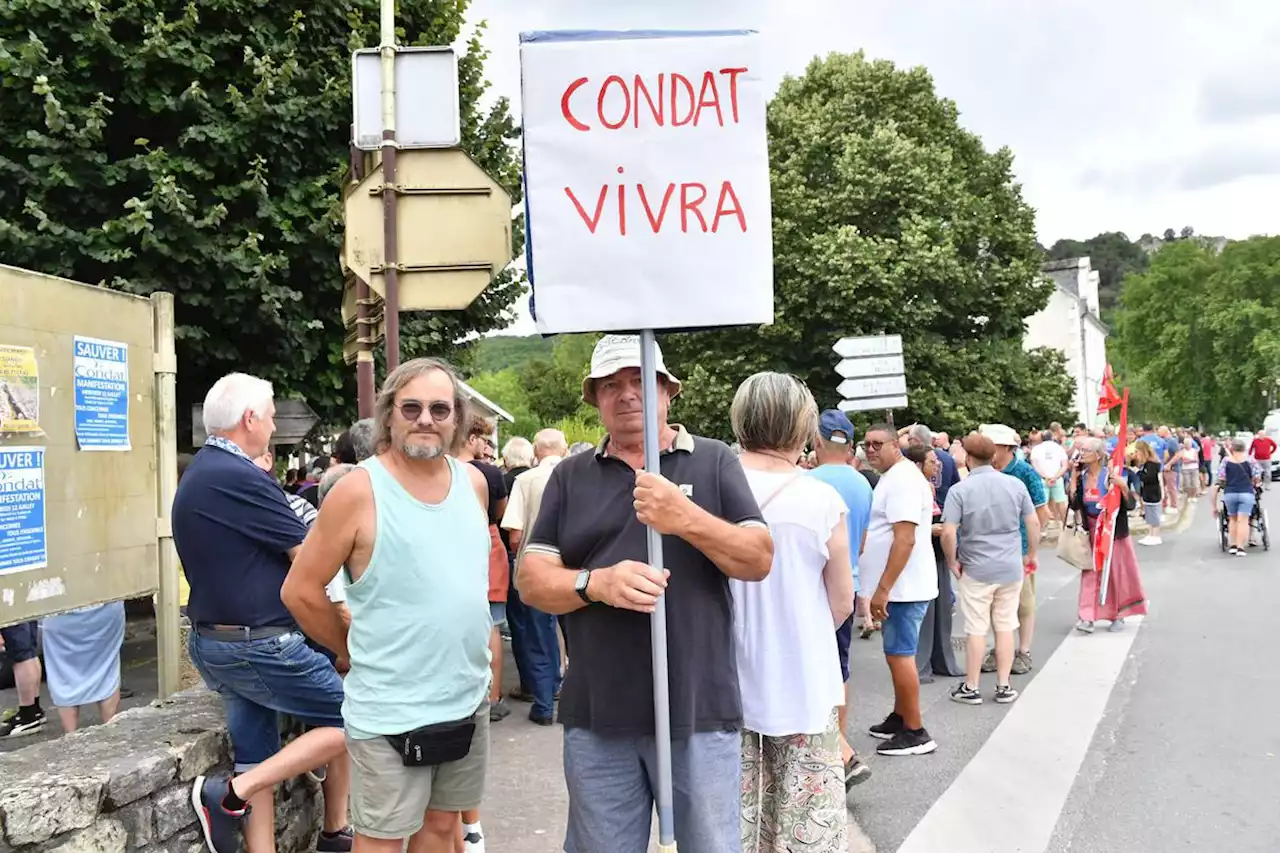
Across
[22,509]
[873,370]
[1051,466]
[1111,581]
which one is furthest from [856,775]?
[1051,466]

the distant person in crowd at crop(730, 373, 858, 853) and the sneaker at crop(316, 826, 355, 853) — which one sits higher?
the distant person in crowd at crop(730, 373, 858, 853)

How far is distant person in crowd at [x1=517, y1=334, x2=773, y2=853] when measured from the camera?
2672mm

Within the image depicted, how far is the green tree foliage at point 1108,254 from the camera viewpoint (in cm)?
13500

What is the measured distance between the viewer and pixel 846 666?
17.6 feet

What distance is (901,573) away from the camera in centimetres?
577

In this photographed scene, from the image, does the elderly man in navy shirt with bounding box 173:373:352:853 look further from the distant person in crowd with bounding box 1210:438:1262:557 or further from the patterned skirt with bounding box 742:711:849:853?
the distant person in crowd with bounding box 1210:438:1262:557

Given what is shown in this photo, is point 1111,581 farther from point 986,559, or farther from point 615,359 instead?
point 615,359

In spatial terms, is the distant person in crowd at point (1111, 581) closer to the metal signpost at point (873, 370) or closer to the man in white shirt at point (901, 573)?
the metal signpost at point (873, 370)

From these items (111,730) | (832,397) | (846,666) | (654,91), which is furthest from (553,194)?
(832,397)

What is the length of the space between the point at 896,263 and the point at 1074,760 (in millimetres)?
19595

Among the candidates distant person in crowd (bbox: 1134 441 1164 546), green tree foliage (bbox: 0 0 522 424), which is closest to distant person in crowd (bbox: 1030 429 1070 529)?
distant person in crowd (bbox: 1134 441 1164 546)

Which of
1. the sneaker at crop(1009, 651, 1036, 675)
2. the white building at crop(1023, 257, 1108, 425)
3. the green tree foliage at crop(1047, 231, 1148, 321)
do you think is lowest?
the sneaker at crop(1009, 651, 1036, 675)

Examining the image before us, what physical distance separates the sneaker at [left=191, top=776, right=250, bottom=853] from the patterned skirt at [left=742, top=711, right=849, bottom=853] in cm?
176

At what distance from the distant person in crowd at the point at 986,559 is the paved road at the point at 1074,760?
0.27 metres
